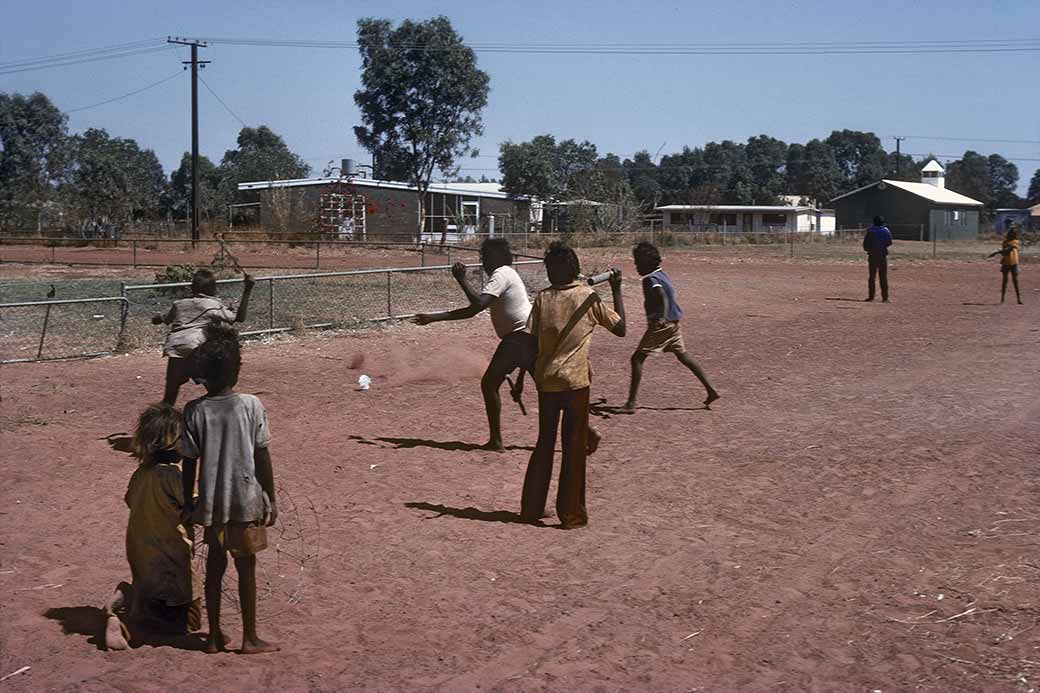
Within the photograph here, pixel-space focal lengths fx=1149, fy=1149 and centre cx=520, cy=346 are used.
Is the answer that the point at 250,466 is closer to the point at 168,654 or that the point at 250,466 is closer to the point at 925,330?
the point at 168,654

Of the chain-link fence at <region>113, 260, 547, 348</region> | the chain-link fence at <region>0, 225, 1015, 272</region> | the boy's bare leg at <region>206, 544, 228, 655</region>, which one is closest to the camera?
the boy's bare leg at <region>206, 544, 228, 655</region>

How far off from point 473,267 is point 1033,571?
19117 millimetres

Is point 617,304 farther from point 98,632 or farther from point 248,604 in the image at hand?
point 98,632

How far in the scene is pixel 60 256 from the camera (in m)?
40.2

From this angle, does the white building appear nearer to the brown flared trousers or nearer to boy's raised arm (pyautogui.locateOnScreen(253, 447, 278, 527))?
the brown flared trousers

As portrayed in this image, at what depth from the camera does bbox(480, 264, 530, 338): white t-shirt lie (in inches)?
354

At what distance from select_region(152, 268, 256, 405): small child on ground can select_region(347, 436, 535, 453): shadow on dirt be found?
5.72ft

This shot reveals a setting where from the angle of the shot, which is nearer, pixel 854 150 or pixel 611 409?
pixel 611 409

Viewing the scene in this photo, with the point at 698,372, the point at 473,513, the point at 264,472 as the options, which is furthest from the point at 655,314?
the point at 264,472

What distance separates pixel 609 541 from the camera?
23.5ft

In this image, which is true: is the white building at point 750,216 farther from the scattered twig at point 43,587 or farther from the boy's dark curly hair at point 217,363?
the boy's dark curly hair at point 217,363

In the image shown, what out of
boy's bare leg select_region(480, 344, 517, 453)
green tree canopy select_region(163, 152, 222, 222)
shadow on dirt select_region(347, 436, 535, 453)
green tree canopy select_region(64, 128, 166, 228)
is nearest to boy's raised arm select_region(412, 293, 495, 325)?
boy's bare leg select_region(480, 344, 517, 453)

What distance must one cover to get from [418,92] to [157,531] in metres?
50.9

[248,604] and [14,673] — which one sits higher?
[248,604]
